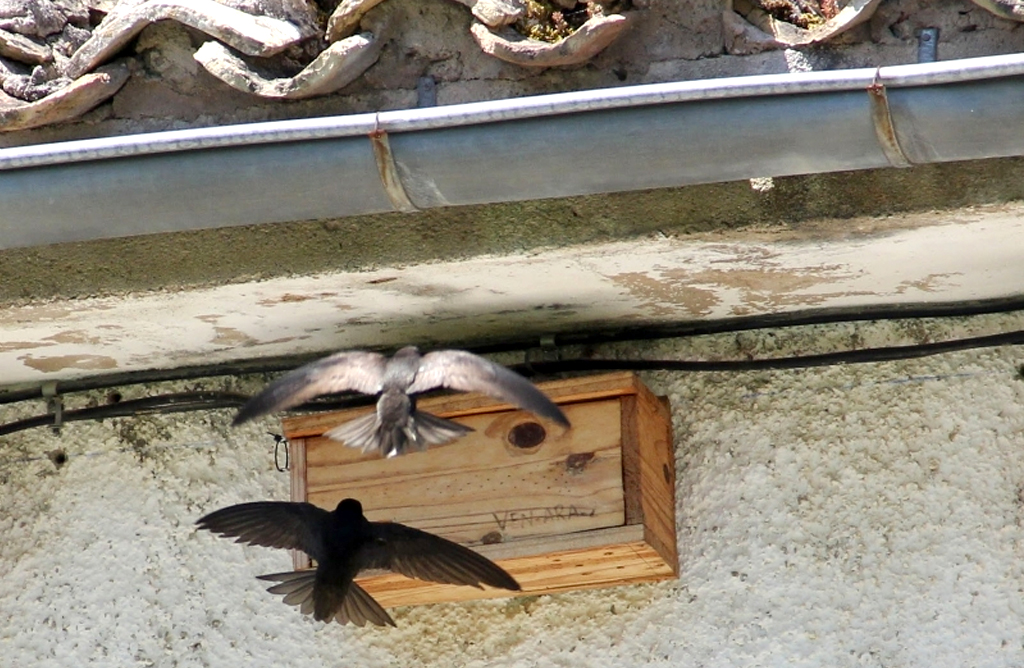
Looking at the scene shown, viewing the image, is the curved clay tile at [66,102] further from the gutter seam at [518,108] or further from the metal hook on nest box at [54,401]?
the metal hook on nest box at [54,401]

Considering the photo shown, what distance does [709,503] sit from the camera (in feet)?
7.59

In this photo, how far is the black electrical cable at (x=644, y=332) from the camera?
2.29 metres

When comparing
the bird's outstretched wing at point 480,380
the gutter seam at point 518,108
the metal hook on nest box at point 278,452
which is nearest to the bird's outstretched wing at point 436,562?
the bird's outstretched wing at point 480,380

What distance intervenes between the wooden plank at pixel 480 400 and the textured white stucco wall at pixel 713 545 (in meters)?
0.20

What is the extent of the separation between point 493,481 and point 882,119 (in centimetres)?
74

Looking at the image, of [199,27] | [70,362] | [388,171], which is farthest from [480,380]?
[70,362]

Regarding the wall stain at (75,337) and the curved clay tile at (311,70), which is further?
the wall stain at (75,337)

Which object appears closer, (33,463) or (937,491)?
(937,491)

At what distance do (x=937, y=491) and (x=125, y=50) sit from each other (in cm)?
123

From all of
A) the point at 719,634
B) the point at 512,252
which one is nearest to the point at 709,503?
the point at 719,634

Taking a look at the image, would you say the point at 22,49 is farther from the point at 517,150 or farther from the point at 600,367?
the point at 600,367

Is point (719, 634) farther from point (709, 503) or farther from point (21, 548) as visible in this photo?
point (21, 548)

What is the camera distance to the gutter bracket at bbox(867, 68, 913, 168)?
1.78 metres

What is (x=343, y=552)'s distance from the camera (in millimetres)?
2197
